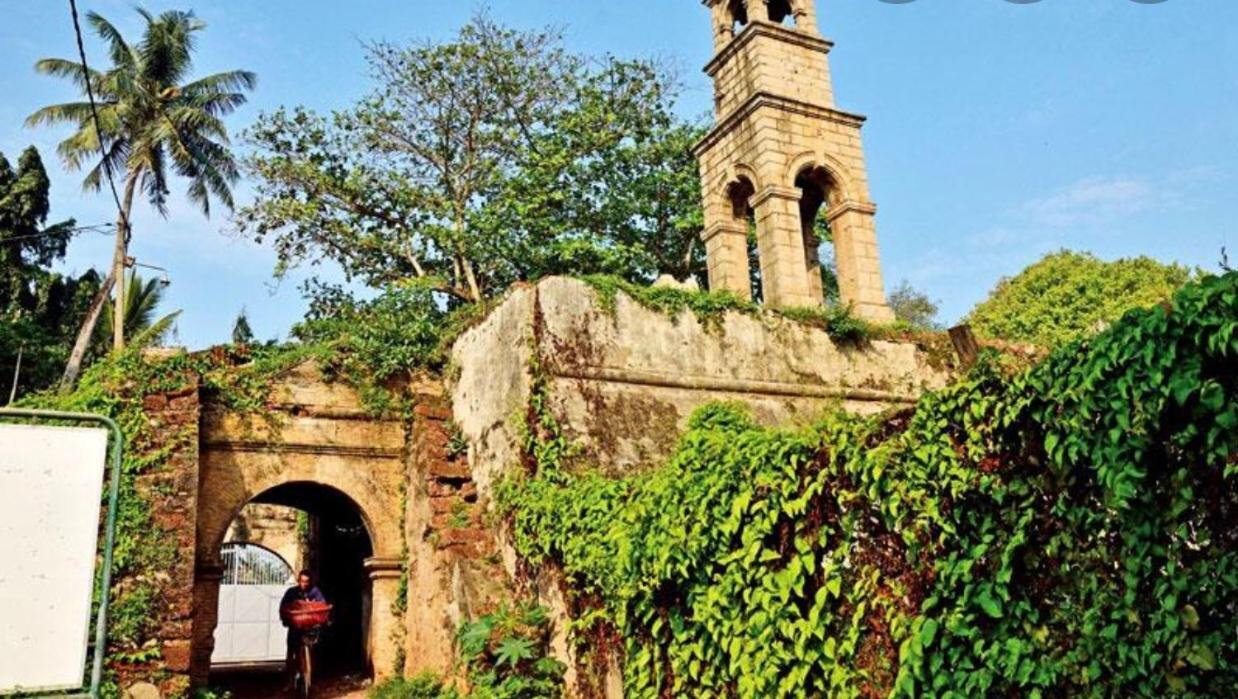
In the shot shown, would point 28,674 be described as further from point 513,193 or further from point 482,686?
point 513,193

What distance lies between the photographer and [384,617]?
10.8m

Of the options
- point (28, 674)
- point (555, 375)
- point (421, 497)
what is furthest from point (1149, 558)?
point (421, 497)

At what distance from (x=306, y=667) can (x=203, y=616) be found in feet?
5.09

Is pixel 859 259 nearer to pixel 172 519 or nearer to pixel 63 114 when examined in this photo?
pixel 172 519

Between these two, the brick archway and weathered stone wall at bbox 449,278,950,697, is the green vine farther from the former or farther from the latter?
the brick archway

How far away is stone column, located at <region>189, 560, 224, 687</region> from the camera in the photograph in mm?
10016

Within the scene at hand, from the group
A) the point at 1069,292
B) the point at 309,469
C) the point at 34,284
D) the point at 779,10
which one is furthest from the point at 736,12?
the point at 34,284

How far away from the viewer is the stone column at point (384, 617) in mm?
10633

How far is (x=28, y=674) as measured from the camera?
4008 mm

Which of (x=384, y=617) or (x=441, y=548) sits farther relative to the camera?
(x=384, y=617)

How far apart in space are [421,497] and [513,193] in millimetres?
9308

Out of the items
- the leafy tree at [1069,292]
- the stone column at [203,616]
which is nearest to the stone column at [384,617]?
the stone column at [203,616]

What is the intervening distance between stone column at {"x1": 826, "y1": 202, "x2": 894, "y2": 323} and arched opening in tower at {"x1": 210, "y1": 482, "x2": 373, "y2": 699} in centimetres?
717

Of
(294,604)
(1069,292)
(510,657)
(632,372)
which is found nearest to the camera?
(510,657)
